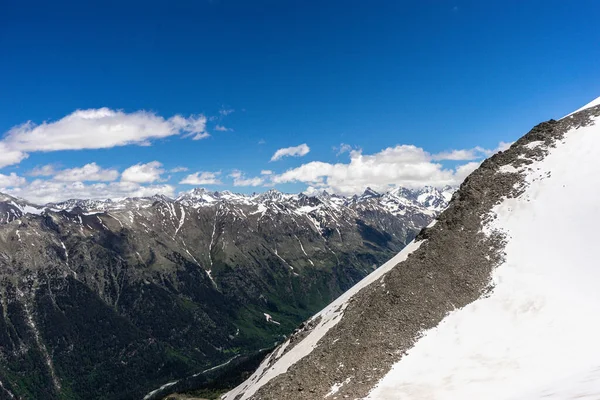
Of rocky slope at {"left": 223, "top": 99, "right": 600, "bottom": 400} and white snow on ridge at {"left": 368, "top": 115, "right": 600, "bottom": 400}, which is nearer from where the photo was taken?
white snow on ridge at {"left": 368, "top": 115, "right": 600, "bottom": 400}

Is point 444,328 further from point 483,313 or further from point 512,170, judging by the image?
point 512,170

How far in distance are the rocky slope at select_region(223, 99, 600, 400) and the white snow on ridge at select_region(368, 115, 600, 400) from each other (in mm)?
147

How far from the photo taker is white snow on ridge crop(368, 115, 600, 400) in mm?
34188

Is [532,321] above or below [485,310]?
below

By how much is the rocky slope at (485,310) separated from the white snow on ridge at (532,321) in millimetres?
147

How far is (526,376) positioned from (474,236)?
26.8 meters

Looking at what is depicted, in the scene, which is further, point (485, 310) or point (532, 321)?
point (485, 310)

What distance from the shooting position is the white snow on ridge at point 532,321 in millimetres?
34188

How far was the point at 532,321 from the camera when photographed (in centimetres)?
4256

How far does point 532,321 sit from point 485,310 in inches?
193

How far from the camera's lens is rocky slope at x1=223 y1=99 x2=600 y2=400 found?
3666 centimetres

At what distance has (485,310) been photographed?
4619 centimetres

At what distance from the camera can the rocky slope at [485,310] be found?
120ft

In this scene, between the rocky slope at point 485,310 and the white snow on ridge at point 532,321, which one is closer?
the white snow on ridge at point 532,321
